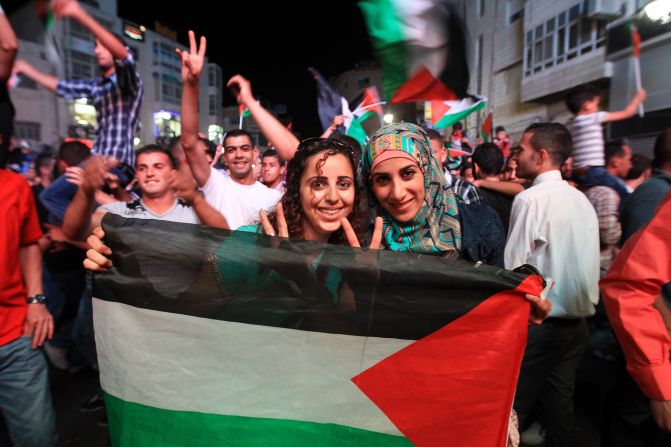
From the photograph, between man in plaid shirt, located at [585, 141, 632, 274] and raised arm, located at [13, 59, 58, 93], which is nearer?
raised arm, located at [13, 59, 58, 93]

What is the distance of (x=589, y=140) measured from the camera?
14.7 feet

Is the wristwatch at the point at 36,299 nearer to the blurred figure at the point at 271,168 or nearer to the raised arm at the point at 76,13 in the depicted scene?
the raised arm at the point at 76,13

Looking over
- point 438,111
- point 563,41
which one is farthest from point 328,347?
point 563,41

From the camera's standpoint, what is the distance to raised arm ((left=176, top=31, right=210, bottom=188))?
2877mm

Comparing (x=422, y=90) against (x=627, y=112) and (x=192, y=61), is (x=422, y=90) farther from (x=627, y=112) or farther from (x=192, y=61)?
(x=627, y=112)

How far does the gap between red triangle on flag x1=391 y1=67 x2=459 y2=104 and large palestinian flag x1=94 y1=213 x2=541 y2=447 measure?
4.66ft

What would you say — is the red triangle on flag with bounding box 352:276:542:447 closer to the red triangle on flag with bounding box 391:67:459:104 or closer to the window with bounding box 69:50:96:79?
the red triangle on flag with bounding box 391:67:459:104

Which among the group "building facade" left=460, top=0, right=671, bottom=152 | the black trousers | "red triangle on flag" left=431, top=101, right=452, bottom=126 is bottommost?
the black trousers

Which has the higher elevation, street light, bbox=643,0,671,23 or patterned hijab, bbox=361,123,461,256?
street light, bbox=643,0,671,23

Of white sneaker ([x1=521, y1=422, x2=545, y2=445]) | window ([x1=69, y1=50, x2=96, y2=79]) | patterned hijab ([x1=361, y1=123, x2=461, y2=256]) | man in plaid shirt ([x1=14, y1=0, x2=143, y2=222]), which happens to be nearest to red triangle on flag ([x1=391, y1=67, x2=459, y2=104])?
patterned hijab ([x1=361, y1=123, x2=461, y2=256])

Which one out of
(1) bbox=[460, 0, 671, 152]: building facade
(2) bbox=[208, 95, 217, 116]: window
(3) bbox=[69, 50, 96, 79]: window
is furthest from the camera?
(2) bbox=[208, 95, 217, 116]: window

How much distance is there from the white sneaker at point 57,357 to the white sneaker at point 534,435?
4.19m

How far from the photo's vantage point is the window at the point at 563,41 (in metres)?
10.0

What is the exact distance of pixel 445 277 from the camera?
1.48 metres
